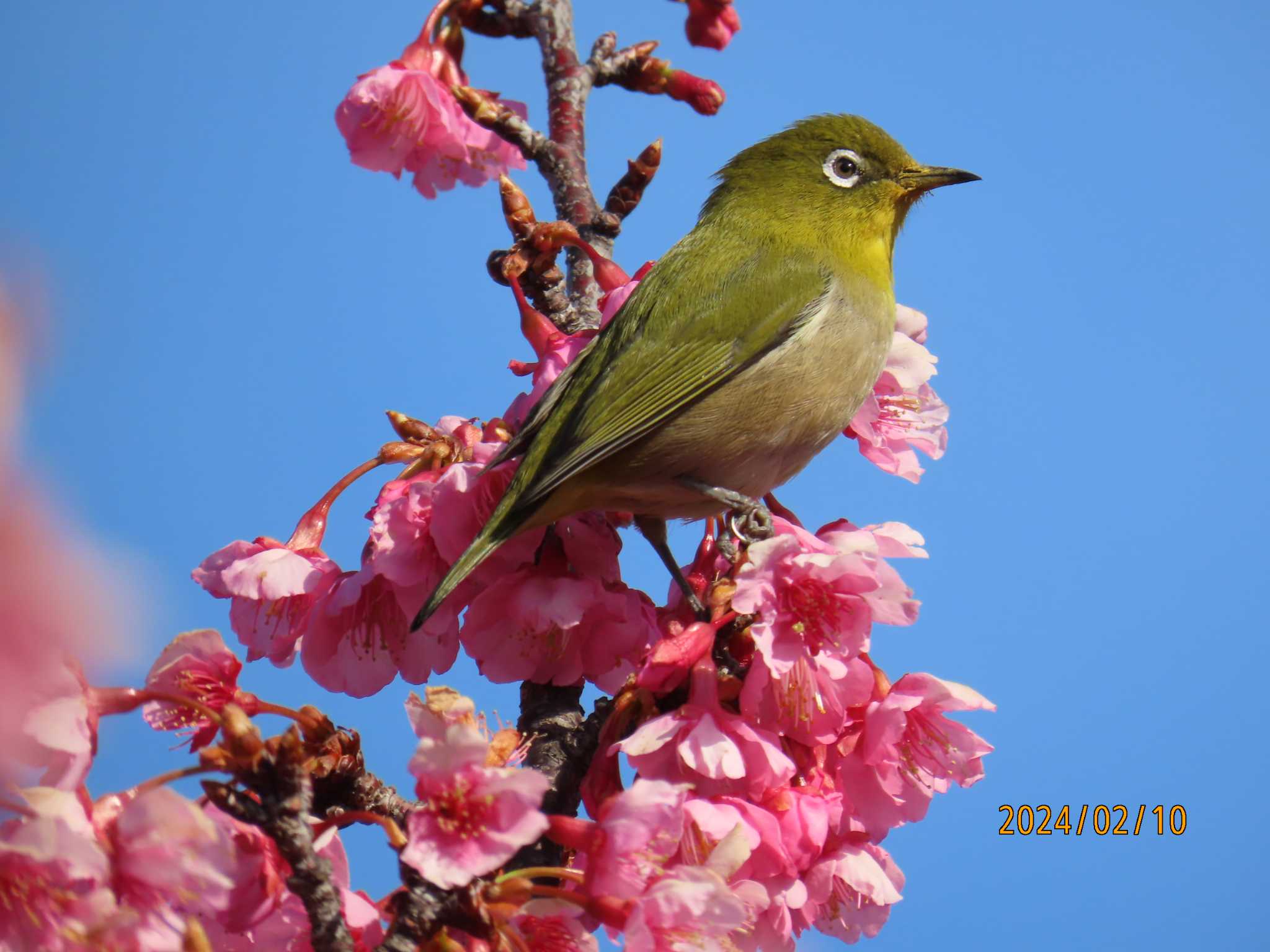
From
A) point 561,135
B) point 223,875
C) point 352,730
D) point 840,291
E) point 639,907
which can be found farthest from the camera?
point 561,135

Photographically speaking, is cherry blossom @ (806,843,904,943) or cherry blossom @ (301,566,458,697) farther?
cherry blossom @ (301,566,458,697)

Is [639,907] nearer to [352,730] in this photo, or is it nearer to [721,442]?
[352,730]

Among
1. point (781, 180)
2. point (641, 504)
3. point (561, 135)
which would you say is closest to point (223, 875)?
point (641, 504)

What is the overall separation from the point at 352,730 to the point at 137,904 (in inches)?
33.5

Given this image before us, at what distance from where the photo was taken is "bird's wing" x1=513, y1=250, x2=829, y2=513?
328cm

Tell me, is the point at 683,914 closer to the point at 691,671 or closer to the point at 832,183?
the point at 691,671

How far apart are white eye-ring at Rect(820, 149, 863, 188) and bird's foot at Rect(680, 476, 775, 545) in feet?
5.40

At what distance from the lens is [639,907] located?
195cm

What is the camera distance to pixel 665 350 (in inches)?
145

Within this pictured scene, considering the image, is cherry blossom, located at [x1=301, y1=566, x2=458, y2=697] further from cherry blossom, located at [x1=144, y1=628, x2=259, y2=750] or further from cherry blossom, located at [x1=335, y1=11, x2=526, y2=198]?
cherry blossom, located at [x1=335, y1=11, x2=526, y2=198]

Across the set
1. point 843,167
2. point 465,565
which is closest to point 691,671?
point 465,565

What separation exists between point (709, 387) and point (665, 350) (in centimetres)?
18

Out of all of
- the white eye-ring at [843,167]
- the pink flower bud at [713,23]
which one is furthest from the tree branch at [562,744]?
the pink flower bud at [713,23]

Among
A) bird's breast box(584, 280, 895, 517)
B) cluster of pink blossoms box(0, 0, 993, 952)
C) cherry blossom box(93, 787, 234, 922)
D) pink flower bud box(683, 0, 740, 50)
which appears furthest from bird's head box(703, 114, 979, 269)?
cherry blossom box(93, 787, 234, 922)
